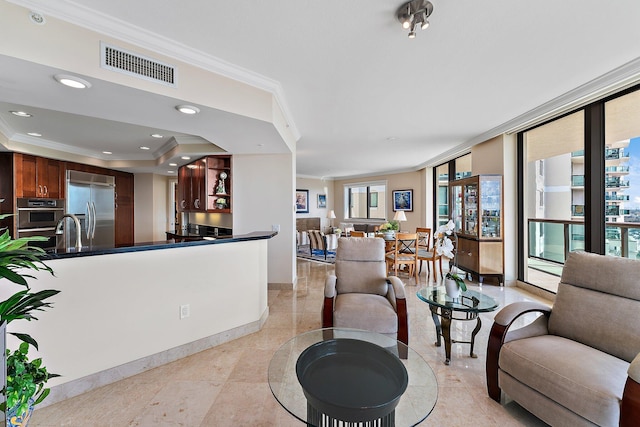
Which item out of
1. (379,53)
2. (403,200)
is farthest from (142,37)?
(403,200)

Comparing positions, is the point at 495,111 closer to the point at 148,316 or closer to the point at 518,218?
the point at 518,218

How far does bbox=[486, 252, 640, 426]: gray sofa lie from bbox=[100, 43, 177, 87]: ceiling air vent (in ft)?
9.81

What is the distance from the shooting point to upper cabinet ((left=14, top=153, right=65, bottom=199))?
4141 millimetres

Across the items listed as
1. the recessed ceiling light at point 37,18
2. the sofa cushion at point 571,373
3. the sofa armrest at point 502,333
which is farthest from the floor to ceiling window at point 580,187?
the recessed ceiling light at point 37,18

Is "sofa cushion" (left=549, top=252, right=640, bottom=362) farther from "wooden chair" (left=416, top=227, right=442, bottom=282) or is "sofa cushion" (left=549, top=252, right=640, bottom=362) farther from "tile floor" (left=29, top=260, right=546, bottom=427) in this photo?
"wooden chair" (left=416, top=227, right=442, bottom=282)

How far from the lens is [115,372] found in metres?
2.07

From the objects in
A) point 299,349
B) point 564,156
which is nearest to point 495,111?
point 564,156

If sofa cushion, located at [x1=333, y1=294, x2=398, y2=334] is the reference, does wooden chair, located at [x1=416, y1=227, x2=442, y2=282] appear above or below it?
above

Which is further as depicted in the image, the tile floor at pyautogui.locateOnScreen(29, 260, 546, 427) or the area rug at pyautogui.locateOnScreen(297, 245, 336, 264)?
the area rug at pyautogui.locateOnScreen(297, 245, 336, 264)

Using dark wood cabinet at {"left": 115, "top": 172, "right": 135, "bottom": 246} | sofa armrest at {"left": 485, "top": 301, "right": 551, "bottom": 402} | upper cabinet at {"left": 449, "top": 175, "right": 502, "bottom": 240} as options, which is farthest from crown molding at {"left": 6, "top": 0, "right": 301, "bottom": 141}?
dark wood cabinet at {"left": 115, "top": 172, "right": 135, "bottom": 246}

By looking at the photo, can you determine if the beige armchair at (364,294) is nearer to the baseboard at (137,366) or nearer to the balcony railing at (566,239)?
the baseboard at (137,366)

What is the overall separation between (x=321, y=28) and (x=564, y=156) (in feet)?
Answer: 12.6

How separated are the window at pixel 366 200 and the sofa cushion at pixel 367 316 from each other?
284 inches

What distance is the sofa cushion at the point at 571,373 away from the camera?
4.21 feet
